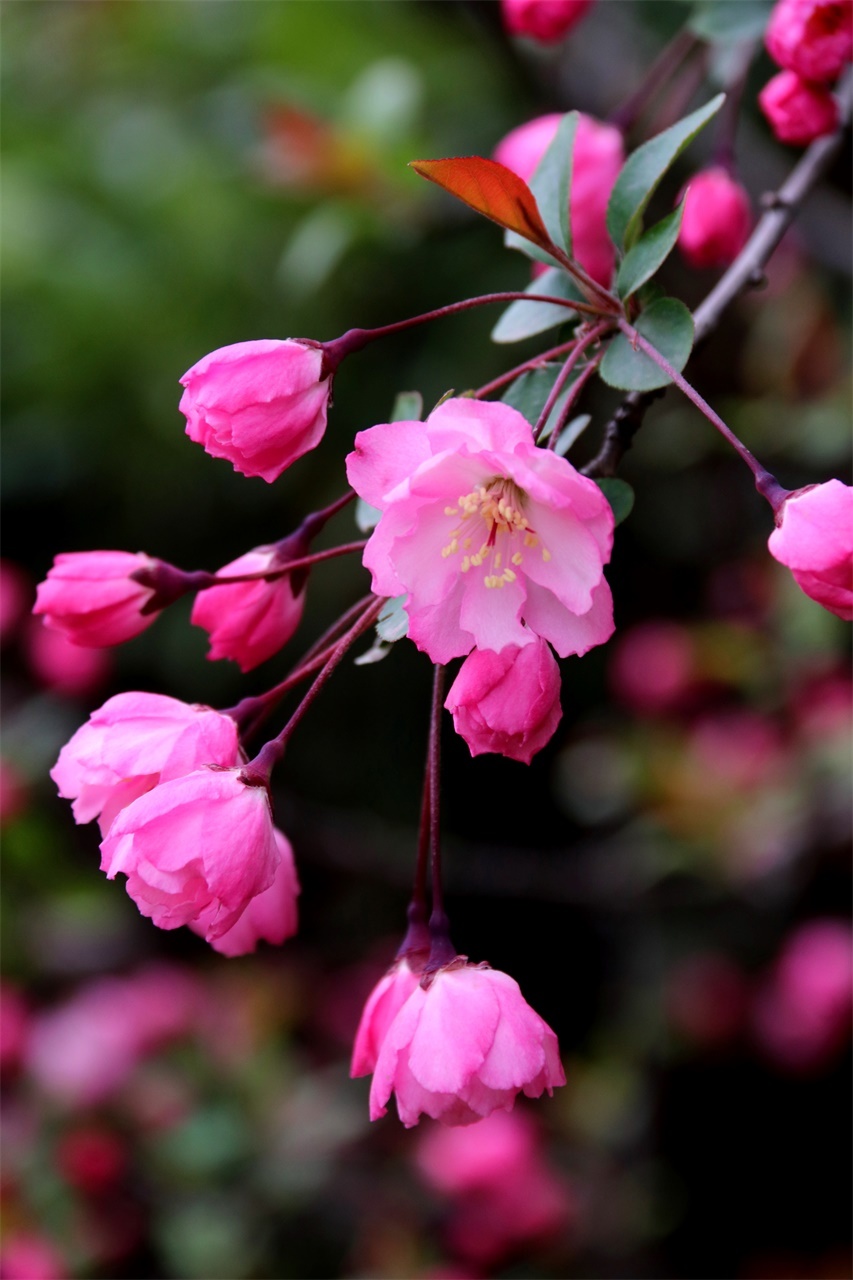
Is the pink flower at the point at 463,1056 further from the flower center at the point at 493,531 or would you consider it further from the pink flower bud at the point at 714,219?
the pink flower bud at the point at 714,219

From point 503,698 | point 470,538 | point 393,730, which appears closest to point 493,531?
point 470,538

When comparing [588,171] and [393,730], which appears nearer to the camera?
[588,171]

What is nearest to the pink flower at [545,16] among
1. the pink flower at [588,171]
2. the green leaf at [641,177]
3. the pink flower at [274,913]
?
the pink flower at [588,171]

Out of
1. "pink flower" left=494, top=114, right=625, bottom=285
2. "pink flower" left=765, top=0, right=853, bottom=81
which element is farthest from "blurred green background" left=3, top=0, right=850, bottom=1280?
"pink flower" left=765, top=0, right=853, bottom=81

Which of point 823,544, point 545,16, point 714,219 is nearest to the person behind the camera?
point 823,544

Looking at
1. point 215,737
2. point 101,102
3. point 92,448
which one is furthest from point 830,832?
point 101,102

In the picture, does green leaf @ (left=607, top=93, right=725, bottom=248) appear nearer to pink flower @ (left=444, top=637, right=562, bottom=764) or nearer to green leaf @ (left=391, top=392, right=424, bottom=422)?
green leaf @ (left=391, top=392, right=424, bottom=422)

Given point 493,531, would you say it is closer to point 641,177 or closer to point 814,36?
point 641,177

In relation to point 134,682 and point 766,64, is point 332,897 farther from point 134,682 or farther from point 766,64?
point 766,64
